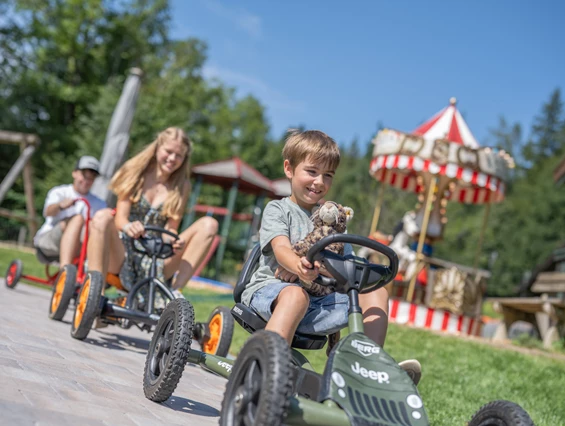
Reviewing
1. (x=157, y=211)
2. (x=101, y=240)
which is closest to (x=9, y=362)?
(x=101, y=240)

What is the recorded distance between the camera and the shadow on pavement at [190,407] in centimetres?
292

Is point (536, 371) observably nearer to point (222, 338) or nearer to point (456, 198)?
point (222, 338)

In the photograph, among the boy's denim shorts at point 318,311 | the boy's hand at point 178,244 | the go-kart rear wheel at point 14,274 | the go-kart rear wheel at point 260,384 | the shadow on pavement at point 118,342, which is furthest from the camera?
the go-kart rear wheel at point 14,274

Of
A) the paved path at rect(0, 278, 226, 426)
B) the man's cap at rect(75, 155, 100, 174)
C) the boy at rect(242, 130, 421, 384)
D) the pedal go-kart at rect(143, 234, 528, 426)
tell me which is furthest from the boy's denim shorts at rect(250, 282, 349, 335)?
the man's cap at rect(75, 155, 100, 174)

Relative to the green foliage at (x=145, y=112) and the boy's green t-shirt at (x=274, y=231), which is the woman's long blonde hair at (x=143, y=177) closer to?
the boy's green t-shirt at (x=274, y=231)

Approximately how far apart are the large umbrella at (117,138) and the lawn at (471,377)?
3.00 metres

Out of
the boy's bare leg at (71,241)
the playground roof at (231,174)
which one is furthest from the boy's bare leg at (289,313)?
the playground roof at (231,174)

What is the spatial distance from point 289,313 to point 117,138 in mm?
7752

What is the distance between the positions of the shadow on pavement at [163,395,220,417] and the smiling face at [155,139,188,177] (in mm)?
2227

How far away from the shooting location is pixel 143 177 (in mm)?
5137

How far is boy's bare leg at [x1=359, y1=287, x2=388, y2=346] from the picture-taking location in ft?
8.66

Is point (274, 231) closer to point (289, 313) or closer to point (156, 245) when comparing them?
point (289, 313)

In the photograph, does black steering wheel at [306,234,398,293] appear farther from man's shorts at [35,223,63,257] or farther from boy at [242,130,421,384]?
man's shorts at [35,223,63,257]

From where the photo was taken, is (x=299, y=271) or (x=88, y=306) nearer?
(x=299, y=271)
